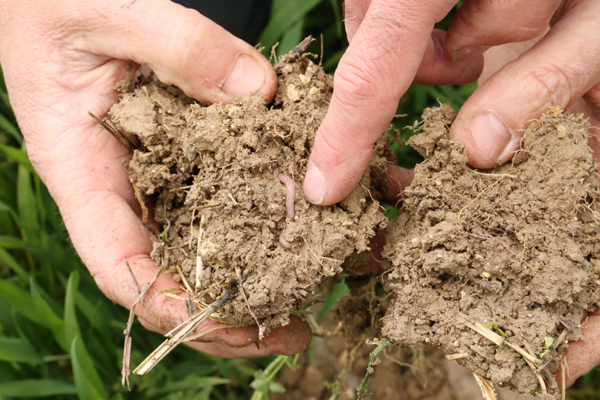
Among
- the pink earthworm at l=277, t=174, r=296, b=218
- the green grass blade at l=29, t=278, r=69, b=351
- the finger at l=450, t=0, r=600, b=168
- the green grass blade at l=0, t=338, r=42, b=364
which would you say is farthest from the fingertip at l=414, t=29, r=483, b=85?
the green grass blade at l=0, t=338, r=42, b=364

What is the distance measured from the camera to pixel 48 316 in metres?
2.28

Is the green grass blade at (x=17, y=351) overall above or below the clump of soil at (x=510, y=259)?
below

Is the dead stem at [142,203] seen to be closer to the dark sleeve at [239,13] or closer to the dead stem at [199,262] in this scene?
the dead stem at [199,262]

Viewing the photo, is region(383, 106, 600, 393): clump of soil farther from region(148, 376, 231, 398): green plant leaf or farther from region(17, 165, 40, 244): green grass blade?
region(17, 165, 40, 244): green grass blade

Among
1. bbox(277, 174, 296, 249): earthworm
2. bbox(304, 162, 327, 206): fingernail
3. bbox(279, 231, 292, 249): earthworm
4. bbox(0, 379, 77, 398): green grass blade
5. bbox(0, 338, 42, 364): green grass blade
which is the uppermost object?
bbox(304, 162, 327, 206): fingernail

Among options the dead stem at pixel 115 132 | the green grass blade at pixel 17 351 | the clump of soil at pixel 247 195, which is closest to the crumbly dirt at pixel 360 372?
the clump of soil at pixel 247 195

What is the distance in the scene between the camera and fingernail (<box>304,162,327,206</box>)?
1508mm

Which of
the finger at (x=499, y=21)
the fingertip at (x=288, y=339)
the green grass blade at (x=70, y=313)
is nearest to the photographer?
the finger at (x=499, y=21)

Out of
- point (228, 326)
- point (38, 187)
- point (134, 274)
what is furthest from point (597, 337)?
point (38, 187)

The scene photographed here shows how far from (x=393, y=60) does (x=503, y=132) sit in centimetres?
50

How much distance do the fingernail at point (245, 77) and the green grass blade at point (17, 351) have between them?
1.73m

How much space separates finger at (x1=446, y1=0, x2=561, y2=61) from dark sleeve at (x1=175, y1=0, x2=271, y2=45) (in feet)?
4.77

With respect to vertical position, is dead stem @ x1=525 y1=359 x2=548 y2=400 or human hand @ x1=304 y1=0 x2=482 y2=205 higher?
human hand @ x1=304 y1=0 x2=482 y2=205

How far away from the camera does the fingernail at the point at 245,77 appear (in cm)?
173
